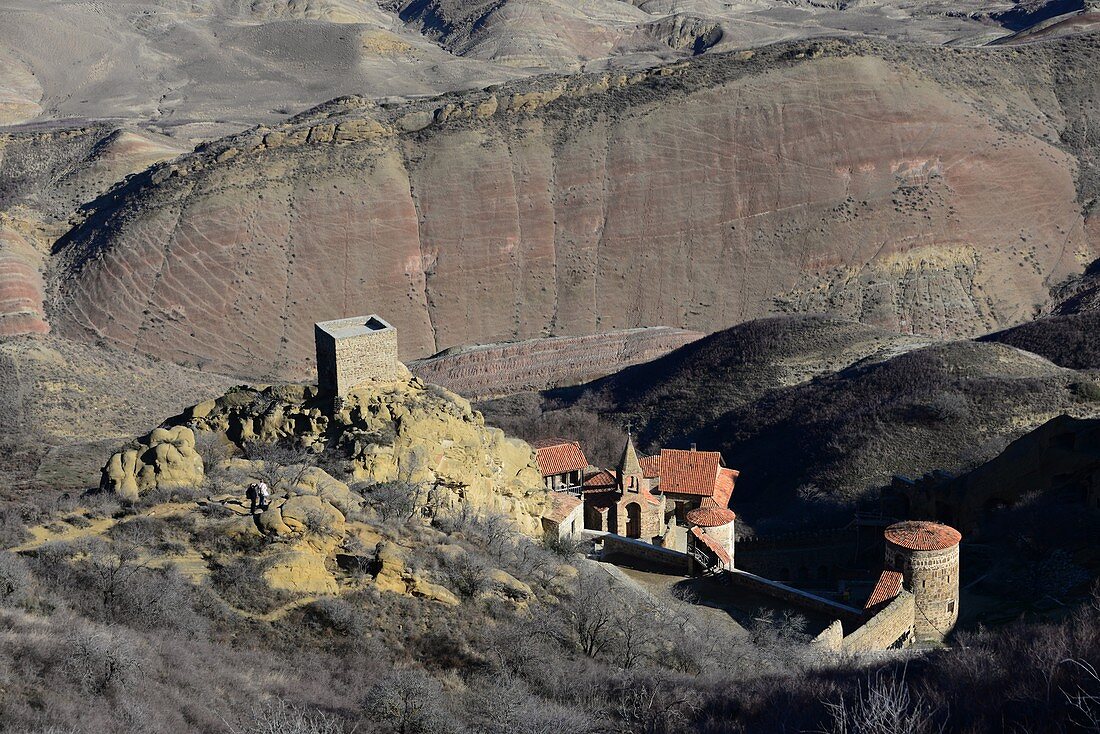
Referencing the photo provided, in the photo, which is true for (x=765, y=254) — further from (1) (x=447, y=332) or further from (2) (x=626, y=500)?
(2) (x=626, y=500)

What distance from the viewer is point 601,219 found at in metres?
83.0

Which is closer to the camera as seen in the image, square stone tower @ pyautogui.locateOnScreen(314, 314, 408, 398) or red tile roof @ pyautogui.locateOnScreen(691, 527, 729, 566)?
square stone tower @ pyautogui.locateOnScreen(314, 314, 408, 398)

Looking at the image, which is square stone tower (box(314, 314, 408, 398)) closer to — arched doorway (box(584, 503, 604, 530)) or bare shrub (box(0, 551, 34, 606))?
arched doorway (box(584, 503, 604, 530))

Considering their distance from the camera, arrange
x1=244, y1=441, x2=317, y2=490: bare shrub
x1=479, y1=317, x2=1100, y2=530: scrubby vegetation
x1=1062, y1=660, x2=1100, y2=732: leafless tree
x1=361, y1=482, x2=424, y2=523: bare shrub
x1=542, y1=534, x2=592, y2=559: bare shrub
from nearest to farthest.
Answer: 1. x1=1062, y1=660, x2=1100, y2=732: leafless tree
2. x1=244, y1=441, x2=317, y2=490: bare shrub
3. x1=361, y1=482, x2=424, y2=523: bare shrub
4. x1=542, y1=534, x2=592, y2=559: bare shrub
5. x1=479, y1=317, x2=1100, y2=530: scrubby vegetation

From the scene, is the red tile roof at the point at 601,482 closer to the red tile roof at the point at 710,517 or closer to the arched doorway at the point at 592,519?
the arched doorway at the point at 592,519

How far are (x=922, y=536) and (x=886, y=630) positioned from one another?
259 centimetres

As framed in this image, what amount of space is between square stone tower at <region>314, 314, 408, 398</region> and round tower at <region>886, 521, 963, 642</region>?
12085 millimetres

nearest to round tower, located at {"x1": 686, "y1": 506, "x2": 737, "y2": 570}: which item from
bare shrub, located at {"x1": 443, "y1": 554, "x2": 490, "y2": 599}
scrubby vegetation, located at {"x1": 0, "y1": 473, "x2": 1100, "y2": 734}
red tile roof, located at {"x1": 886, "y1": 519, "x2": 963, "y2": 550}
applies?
red tile roof, located at {"x1": 886, "y1": 519, "x2": 963, "y2": 550}

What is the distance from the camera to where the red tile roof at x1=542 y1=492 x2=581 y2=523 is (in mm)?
30062

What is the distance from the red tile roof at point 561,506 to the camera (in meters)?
30.1

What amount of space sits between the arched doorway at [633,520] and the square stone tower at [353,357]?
817cm

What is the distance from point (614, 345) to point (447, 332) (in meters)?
10.6

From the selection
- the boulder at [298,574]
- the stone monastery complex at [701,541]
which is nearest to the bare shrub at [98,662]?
the boulder at [298,574]

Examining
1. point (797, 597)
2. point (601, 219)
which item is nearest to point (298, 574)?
point (797, 597)
